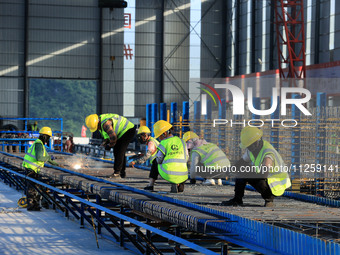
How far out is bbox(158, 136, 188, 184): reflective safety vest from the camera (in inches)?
403

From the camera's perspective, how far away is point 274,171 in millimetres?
8180

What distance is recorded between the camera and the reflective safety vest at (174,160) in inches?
403

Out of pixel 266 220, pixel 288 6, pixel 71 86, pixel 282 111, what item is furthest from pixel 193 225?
pixel 71 86

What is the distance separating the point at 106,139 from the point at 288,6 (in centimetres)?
2263

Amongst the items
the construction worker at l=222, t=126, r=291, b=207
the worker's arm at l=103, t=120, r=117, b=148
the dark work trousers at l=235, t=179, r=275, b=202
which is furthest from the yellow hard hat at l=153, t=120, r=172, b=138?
the dark work trousers at l=235, t=179, r=275, b=202

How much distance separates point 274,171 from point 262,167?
0.70ft

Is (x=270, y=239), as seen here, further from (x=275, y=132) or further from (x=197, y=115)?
(x=197, y=115)

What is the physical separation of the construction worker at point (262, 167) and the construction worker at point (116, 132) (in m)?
4.61

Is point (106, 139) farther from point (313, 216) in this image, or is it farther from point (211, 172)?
point (313, 216)

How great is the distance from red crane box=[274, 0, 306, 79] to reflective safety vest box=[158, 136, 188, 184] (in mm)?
22616

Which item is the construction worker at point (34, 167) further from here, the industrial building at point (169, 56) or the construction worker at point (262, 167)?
the construction worker at point (262, 167)

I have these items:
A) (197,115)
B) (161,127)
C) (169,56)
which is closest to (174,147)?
(161,127)

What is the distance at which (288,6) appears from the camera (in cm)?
3334

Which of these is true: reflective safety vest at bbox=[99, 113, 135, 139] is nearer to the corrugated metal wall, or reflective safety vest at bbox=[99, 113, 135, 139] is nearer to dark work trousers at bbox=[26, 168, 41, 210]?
dark work trousers at bbox=[26, 168, 41, 210]
